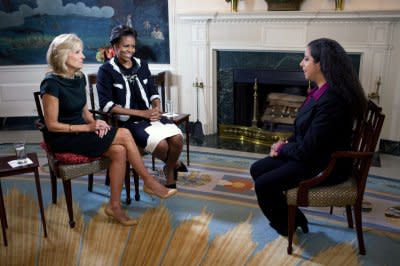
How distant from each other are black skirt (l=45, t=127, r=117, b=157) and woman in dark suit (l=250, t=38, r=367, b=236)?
1.02 m

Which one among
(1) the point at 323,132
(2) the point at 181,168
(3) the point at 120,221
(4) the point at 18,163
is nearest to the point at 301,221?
(1) the point at 323,132

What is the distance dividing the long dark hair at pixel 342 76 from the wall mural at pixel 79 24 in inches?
104

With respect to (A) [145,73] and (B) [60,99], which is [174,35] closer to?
(A) [145,73]

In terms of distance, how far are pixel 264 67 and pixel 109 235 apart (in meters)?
2.47

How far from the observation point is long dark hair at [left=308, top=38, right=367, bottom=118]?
206 centimetres

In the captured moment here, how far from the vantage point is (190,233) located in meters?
2.51

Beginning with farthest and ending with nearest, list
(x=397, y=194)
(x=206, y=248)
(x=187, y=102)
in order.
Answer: (x=187, y=102) → (x=397, y=194) → (x=206, y=248)

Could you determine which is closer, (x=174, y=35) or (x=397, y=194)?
(x=397, y=194)

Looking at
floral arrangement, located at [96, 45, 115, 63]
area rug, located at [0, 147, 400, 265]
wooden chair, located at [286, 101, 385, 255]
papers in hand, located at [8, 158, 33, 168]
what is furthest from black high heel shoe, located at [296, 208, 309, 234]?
floral arrangement, located at [96, 45, 115, 63]

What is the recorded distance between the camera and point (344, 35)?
12.2 feet

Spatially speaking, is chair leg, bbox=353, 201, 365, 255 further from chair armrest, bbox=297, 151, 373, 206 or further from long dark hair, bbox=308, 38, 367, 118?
long dark hair, bbox=308, 38, 367, 118

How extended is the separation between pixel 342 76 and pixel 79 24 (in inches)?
140

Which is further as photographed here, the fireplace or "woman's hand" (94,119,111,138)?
the fireplace

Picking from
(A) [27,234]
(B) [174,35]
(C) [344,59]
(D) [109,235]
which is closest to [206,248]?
(D) [109,235]
